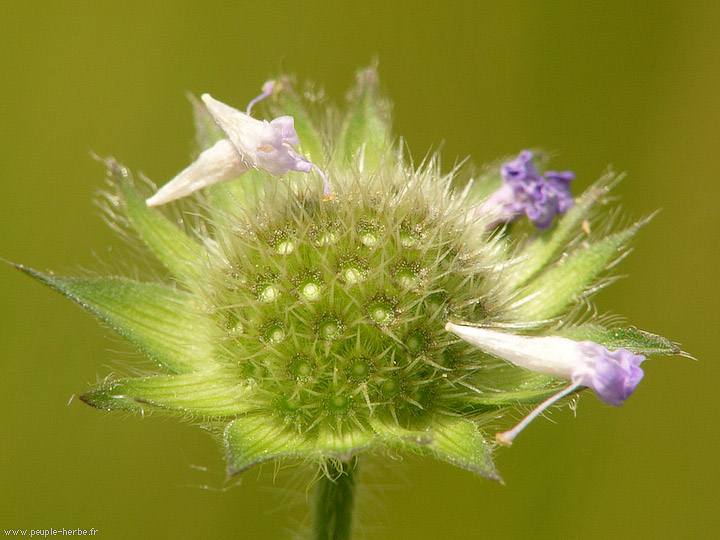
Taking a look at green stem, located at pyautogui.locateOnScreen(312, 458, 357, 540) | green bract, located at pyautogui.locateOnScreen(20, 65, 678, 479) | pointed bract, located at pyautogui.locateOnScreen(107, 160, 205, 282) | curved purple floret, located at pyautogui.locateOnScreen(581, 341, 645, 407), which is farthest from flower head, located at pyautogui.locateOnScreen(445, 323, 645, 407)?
pointed bract, located at pyautogui.locateOnScreen(107, 160, 205, 282)

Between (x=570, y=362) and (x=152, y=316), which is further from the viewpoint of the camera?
(x=152, y=316)

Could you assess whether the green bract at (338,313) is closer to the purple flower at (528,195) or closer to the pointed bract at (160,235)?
the pointed bract at (160,235)

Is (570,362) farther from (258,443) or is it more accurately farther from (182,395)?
(182,395)

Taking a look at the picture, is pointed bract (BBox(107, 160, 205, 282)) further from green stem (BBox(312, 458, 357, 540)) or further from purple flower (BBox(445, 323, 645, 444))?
purple flower (BBox(445, 323, 645, 444))

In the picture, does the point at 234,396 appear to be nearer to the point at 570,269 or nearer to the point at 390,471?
the point at 390,471

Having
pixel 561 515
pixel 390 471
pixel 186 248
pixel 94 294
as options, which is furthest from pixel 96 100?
pixel 561 515

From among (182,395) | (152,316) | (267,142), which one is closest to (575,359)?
(267,142)
